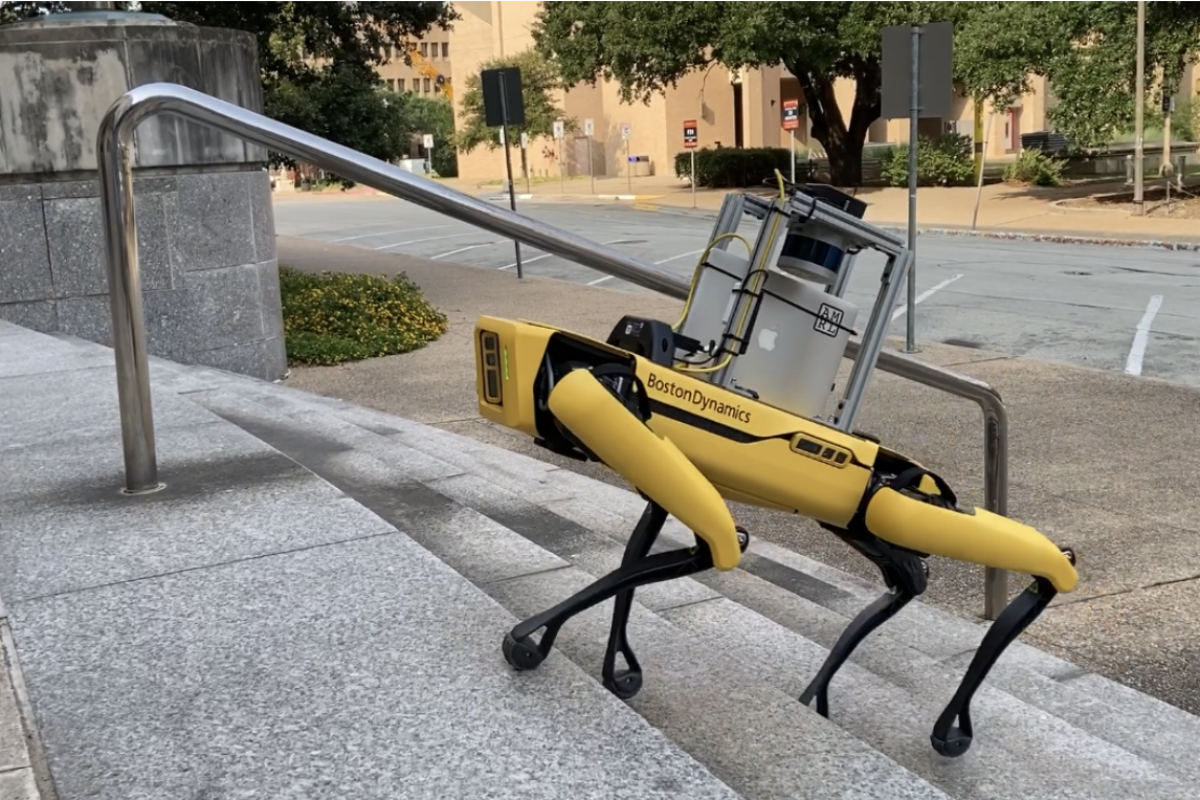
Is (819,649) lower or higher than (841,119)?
lower

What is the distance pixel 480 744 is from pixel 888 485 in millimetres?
910

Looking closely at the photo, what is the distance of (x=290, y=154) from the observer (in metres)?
3.26

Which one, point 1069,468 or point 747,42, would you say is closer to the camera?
point 1069,468

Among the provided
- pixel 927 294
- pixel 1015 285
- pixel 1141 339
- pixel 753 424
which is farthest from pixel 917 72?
pixel 753 424

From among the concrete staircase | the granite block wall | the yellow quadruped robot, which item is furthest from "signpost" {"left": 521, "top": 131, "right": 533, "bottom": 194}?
the yellow quadruped robot

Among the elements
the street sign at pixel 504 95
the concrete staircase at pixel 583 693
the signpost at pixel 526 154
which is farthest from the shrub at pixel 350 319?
the signpost at pixel 526 154

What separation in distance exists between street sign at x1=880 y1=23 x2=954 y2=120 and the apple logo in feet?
29.1

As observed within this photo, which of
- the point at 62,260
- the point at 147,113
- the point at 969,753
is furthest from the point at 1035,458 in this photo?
the point at 62,260

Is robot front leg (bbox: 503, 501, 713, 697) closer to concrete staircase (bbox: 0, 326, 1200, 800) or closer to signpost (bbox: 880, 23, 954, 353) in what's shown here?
concrete staircase (bbox: 0, 326, 1200, 800)

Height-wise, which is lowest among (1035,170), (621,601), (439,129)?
(621,601)

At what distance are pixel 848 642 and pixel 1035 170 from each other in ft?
116

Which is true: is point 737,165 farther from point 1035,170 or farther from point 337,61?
point 337,61

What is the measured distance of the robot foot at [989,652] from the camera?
246 centimetres

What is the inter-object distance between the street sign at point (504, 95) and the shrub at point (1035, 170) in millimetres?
21868
